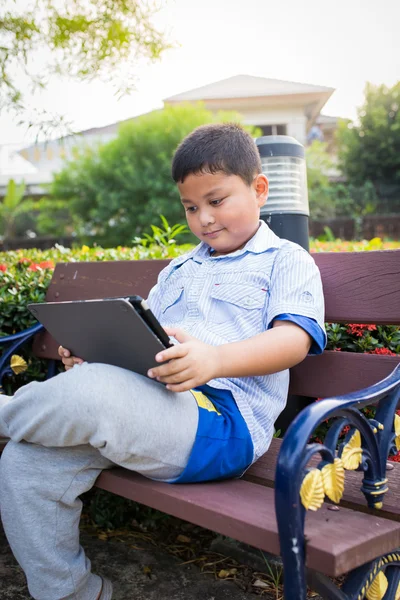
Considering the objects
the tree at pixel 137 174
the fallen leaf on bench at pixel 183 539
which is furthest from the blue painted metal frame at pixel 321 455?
the tree at pixel 137 174

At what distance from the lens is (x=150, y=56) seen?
632 cm

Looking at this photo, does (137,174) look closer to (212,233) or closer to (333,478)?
(212,233)

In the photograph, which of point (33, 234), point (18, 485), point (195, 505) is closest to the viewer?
point (195, 505)

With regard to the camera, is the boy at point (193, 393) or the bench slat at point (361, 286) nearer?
the boy at point (193, 393)

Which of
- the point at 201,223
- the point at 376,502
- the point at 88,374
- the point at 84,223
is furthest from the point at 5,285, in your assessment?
the point at 84,223

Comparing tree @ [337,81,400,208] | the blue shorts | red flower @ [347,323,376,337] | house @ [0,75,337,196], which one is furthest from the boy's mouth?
tree @ [337,81,400,208]

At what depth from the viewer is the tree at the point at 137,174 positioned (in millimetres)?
13984

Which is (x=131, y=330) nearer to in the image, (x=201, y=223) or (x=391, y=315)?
(x=201, y=223)

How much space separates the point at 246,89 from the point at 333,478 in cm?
2081

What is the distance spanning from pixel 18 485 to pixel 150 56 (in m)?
5.36

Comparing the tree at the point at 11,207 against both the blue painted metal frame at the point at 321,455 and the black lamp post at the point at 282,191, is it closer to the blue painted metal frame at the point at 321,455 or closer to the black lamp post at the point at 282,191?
the black lamp post at the point at 282,191

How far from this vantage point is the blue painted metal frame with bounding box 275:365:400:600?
4.32 feet

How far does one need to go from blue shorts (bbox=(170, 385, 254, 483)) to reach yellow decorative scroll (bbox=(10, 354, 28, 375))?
1.30 meters

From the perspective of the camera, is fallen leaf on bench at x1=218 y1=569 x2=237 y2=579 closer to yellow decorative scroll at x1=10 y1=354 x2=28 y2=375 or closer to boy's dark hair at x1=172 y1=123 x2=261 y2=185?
yellow decorative scroll at x1=10 y1=354 x2=28 y2=375
